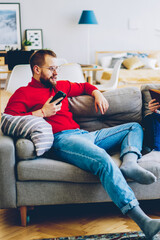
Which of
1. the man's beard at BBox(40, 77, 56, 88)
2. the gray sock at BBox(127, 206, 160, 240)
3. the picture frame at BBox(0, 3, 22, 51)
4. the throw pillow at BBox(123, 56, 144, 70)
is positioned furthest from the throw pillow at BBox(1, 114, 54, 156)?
the picture frame at BBox(0, 3, 22, 51)

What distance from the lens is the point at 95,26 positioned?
7242mm

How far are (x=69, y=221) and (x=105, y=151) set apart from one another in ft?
1.68

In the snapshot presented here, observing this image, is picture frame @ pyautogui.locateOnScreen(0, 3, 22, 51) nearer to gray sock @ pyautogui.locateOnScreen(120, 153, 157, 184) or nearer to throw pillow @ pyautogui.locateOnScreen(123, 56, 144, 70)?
throw pillow @ pyautogui.locateOnScreen(123, 56, 144, 70)

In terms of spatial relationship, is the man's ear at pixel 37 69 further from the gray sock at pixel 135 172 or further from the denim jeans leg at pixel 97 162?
the gray sock at pixel 135 172

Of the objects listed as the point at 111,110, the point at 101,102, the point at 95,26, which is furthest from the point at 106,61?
the point at 101,102

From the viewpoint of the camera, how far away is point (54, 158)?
2.12 m

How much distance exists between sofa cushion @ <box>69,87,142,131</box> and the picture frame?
4831mm

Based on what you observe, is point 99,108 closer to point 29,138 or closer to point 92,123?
point 92,123

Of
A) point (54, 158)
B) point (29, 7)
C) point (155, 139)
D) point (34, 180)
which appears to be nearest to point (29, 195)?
point (34, 180)

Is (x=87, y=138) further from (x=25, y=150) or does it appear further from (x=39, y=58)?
(x=39, y=58)

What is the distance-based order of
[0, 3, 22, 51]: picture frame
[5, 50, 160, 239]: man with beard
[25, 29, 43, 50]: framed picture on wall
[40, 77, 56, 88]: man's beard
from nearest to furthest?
[5, 50, 160, 239]: man with beard, [40, 77, 56, 88]: man's beard, [0, 3, 22, 51]: picture frame, [25, 29, 43, 50]: framed picture on wall

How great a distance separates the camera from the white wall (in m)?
7.02

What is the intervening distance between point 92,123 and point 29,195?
0.79 metres

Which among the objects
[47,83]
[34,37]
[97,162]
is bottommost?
[97,162]
